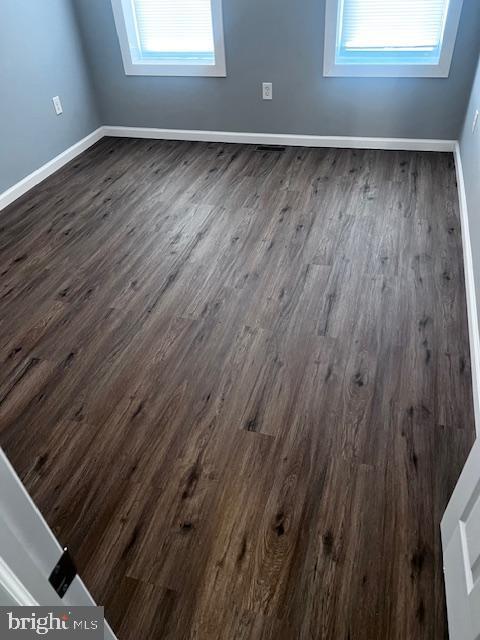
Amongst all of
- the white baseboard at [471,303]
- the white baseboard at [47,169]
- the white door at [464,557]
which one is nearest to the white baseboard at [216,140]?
the white baseboard at [47,169]

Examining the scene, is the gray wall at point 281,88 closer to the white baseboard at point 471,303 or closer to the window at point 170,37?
the window at point 170,37

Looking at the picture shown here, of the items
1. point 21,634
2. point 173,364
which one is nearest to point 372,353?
point 173,364

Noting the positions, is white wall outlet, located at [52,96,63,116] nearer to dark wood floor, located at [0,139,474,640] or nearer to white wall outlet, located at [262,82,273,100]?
dark wood floor, located at [0,139,474,640]

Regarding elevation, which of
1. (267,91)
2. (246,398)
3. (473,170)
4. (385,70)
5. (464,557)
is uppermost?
(385,70)

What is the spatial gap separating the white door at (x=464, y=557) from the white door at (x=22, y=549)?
874 millimetres

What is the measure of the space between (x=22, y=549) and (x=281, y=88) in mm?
3636

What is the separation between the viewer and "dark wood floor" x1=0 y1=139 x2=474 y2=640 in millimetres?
1312

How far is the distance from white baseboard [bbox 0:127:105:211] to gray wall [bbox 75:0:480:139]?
0.33 meters

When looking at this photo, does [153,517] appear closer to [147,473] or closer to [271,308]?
[147,473]

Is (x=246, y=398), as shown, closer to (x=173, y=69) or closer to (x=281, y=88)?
(x=281, y=88)

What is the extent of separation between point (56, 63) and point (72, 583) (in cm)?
376

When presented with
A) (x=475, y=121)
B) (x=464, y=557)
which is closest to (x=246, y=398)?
(x=464, y=557)

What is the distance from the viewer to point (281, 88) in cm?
354

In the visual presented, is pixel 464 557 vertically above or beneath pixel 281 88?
beneath
